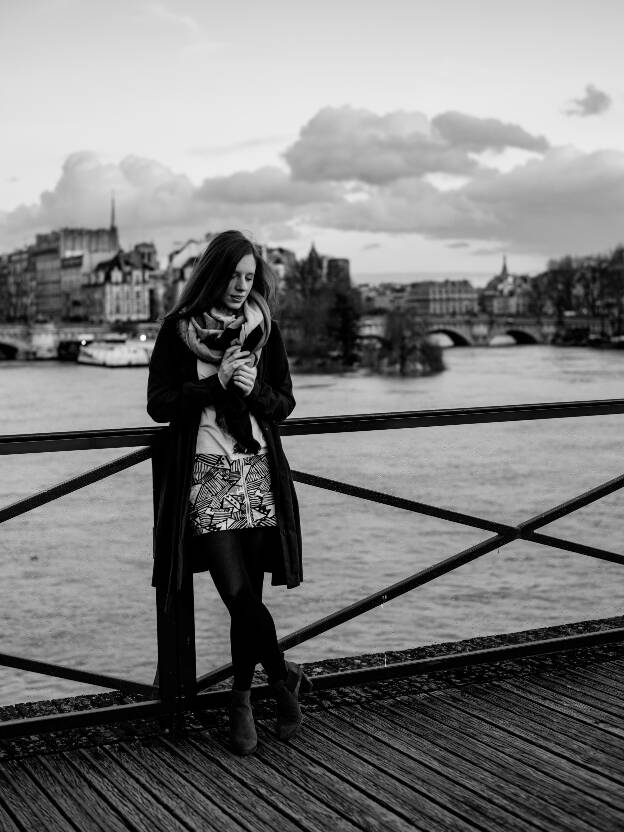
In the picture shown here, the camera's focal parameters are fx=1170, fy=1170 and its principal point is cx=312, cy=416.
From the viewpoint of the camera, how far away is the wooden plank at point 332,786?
2834 millimetres

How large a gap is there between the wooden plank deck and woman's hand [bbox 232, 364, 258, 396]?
1.03 meters

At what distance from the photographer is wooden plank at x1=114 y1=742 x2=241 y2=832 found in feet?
9.33

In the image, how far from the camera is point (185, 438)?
10.4 feet

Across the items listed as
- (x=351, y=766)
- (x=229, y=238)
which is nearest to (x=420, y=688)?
(x=351, y=766)

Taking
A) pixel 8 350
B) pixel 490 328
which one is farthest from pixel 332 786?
pixel 490 328

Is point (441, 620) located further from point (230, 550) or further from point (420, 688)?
point (230, 550)

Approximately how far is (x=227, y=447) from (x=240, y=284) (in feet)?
1.45

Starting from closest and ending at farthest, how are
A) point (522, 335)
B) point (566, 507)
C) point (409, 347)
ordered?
point (566, 507), point (409, 347), point (522, 335)

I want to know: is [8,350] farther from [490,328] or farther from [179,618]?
[179,618]

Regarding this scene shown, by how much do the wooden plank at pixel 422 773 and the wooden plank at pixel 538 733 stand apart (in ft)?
0.94

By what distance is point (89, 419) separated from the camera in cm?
3269

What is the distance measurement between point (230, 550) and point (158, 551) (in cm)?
24

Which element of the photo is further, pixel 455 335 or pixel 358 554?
pixel 455 335

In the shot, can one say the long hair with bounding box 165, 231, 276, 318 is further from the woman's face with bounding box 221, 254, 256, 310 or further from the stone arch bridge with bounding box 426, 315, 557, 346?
the stone arch bridge with bounding box 426, 315, 557, 346
